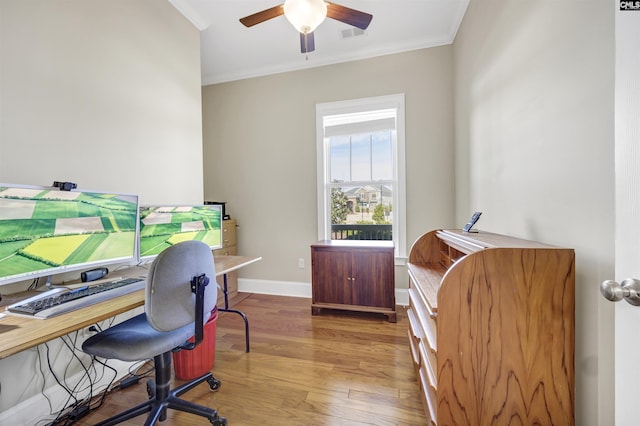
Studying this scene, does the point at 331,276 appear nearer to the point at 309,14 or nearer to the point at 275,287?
the point at 275,287

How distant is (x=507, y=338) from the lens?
0.91 metres

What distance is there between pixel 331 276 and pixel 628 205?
7.32 ft

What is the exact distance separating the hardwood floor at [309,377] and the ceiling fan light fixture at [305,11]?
2379 millimetres

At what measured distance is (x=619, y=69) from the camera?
0.59 metres

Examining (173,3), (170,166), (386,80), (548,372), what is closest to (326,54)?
(386,80)

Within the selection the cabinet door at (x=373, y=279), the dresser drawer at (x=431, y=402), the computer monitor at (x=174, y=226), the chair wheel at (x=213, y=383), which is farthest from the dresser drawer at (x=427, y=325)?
the computer monitor at (x=174, y=226)

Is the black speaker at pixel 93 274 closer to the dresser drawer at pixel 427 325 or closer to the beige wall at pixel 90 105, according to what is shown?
the beige wall at pixel 90 105

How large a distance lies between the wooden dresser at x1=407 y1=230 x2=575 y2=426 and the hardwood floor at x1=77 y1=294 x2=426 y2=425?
603 mm

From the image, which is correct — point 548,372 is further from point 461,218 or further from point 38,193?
point 38,193

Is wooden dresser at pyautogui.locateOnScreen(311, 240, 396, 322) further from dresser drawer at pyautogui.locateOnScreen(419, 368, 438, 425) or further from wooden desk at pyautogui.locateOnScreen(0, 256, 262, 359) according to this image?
wooden desk at pyautogui.locateOnScreen(0, 256, 262, 359)

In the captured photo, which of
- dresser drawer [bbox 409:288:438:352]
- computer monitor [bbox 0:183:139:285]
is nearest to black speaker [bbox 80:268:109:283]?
computer monitor [bbox 0:183:139:285]

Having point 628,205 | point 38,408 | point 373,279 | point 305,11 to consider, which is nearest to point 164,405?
point 38,408

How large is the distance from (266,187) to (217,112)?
129 centimetres

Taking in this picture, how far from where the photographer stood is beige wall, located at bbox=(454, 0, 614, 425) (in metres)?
0.84
